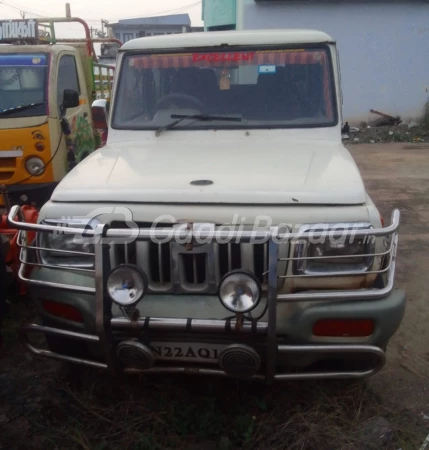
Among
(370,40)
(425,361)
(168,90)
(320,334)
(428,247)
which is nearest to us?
(320,334)

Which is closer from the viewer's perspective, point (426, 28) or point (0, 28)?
point (0, 28)

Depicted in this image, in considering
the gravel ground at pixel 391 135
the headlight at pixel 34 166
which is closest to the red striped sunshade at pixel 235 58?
the headlight at pixel 34 166

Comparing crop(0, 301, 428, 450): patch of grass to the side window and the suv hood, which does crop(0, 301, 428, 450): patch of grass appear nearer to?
the suv hood

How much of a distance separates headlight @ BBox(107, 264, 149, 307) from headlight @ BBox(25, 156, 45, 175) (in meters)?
3.75

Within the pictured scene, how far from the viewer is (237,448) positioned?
107 inches

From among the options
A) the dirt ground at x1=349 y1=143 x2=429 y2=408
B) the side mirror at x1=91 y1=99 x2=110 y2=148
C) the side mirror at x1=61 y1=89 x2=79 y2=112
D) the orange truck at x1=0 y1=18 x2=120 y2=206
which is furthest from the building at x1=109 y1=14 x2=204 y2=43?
the side mirror at x1=91 y1=99 x2=110 y2=148

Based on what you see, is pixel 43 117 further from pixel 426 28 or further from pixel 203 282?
pixel 426 28

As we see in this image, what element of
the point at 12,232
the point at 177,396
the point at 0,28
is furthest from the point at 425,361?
the point at 0,28

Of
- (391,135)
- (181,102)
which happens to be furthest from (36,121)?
(391,135)

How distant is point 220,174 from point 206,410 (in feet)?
4.22

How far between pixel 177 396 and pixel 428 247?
360cm

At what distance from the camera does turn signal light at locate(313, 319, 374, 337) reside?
2482 millimetres

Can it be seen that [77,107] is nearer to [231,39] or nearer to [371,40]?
[231,39]

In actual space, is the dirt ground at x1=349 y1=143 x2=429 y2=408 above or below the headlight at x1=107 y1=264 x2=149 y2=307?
below
